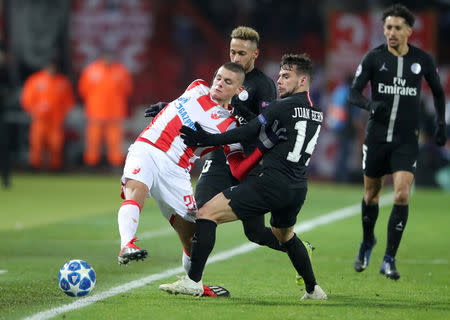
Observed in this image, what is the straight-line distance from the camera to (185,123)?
7.12m

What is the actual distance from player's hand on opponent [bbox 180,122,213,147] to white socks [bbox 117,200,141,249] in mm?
599

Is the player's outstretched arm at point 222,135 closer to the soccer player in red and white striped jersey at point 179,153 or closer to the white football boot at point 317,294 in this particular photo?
the soccer player in red and white striped jersey at point 179,153

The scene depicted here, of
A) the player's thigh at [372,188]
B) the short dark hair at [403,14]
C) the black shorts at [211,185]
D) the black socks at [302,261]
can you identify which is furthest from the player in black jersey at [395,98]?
the black socks at [302,261]

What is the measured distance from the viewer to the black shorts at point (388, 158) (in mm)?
8523

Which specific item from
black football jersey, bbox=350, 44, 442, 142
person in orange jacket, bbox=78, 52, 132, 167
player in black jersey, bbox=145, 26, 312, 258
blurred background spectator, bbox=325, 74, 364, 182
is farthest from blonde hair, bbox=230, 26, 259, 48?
person in orange jacket, bbox=78, 52, 132, 167

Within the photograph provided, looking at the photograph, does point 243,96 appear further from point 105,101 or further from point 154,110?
point 105,101

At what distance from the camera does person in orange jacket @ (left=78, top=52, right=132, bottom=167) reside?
69.3 feet

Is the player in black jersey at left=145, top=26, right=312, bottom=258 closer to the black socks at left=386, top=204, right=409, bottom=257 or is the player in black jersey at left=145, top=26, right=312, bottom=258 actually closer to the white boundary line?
the white boundary line

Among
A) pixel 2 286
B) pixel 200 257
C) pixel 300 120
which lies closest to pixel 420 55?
pixel 300 120

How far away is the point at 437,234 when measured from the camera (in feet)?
38.8

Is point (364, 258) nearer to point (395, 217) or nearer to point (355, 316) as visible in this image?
point (395, 217)

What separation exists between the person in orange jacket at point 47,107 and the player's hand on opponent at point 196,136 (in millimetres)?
14838

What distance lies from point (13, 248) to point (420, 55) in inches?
182

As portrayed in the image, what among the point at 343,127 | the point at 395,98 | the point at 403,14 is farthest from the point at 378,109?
the point at 343,127
